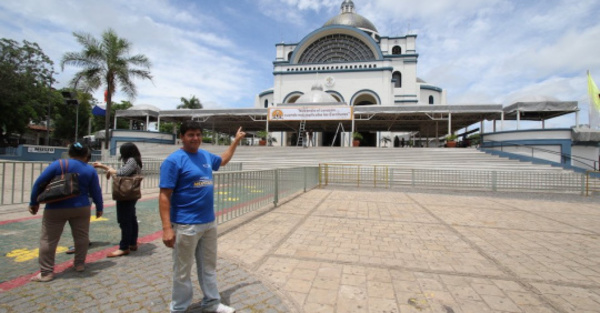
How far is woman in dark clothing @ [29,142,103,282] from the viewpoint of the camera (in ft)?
9.42

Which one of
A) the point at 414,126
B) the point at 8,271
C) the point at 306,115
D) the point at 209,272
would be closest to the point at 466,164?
the point at 306,115

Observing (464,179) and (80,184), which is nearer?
(80,184)

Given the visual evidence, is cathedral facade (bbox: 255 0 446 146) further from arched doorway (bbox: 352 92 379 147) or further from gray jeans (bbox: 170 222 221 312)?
gray jeans (bbox: 170 222 221 312)

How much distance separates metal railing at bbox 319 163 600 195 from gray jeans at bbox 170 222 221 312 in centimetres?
1021

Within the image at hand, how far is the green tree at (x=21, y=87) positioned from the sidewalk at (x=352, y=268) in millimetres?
29870

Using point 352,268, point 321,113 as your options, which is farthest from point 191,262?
point 321,113

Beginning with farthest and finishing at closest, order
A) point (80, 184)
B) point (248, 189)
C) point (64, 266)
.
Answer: point (248, 189) → point (64, 266) → point (80, 184)

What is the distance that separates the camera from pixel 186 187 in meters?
2.18

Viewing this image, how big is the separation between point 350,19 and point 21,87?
143ft

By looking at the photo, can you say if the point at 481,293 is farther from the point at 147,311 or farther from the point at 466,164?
the point at 466,164

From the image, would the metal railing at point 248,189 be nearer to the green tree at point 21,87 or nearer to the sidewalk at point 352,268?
the sidewalk at point 352,268

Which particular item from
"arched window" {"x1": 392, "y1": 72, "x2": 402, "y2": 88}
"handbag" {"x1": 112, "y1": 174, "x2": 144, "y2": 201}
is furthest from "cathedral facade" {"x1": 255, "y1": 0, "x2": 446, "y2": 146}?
"handbag" {"x1": 112, "y1": 174, "x2": 144, "y2": 201}

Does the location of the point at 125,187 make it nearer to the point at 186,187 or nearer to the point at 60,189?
the point at 60,189

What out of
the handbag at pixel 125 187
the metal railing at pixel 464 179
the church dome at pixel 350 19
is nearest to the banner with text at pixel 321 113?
the metal railing at pixel 464 179
